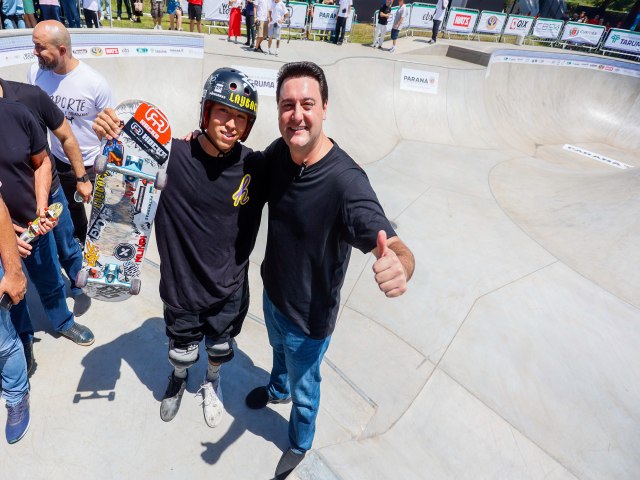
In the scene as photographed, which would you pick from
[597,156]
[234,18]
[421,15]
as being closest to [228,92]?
[234,18]

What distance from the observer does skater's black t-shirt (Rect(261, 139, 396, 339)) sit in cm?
208

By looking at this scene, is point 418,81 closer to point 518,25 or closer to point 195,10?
point 195,10

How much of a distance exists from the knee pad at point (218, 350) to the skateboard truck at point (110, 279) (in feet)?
2.28

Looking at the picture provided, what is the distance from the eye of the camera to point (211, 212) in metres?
2.41

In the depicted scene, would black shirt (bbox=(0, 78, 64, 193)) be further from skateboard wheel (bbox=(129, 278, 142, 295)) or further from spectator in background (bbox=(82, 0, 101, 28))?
spectator in background (bbox=(82, 0, 101, 28))

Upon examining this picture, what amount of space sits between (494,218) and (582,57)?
16094 mm

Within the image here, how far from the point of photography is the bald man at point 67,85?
3.49m

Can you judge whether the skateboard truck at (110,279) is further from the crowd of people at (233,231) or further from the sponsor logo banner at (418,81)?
the sponsor logo banner at (418,81)

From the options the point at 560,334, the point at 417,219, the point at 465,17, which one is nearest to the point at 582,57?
the point at 465,17

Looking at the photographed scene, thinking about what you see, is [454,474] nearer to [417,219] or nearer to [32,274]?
[32,274]

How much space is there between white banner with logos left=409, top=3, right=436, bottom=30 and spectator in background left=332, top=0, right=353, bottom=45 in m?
5.42

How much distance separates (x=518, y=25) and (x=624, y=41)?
634cm

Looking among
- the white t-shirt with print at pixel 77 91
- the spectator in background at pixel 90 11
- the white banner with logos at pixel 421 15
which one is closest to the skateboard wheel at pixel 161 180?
the white t-shirt with print at pixel 77 91

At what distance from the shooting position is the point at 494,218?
7.65 meters
